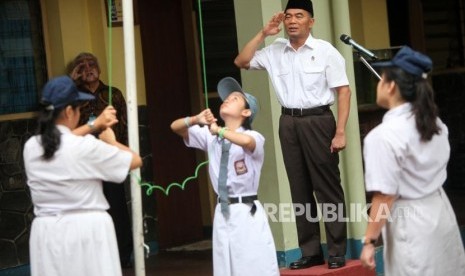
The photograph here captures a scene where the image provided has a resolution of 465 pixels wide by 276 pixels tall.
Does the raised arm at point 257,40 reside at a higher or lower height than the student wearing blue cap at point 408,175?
higher

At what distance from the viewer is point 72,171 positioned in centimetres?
650

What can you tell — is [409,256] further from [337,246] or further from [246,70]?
[246,70]

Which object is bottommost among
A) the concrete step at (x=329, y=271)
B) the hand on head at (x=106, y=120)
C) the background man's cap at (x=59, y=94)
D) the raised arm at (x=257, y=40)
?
the concrete step at (x=329, y=271)

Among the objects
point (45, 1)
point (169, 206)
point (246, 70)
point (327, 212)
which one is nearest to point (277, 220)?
point (327, 212)

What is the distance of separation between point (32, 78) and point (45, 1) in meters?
0.67

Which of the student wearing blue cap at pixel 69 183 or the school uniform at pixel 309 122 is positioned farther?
the school uniform at pixel 309 122

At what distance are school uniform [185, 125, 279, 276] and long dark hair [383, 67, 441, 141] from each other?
127 cm

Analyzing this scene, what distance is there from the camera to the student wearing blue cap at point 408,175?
6324 millimetres

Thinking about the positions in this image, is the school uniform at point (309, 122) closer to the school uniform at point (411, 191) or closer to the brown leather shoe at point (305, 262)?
the brown leather shoe at point (305, 262)

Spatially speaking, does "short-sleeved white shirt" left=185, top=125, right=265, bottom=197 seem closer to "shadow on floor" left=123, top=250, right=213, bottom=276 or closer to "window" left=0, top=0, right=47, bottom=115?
"shadow on floor" left=123, top=250, right=213, bottom=276

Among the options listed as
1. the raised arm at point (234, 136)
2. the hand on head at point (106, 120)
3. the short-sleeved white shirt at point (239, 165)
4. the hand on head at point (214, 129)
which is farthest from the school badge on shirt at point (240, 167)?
the hand on head at point (106, 120)

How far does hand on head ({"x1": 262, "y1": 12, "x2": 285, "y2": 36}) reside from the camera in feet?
28.0

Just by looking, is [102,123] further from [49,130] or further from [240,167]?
[240,167]

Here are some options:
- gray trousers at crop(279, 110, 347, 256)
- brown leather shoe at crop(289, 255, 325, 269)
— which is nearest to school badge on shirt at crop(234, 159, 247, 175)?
gray trousers at crop(279, 110, 347, 256)
